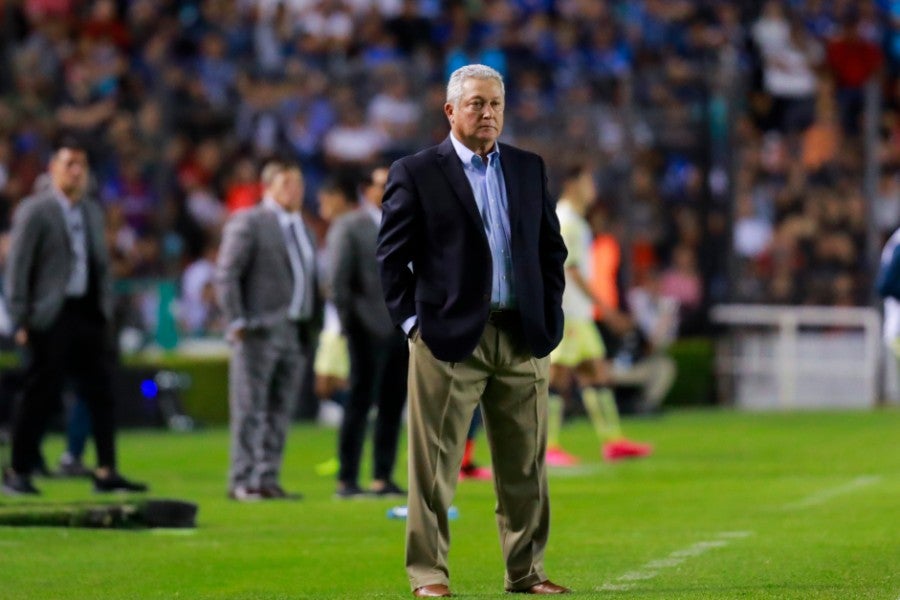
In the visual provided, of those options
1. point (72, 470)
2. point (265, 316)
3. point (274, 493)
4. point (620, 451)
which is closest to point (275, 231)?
point (265, 316)

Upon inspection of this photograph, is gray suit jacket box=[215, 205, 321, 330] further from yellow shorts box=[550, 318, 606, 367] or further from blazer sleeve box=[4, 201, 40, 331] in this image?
yellow shorts box=[550, 318, 606, 367]

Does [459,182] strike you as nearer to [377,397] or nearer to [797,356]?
[377,397]

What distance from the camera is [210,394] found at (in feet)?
74.0

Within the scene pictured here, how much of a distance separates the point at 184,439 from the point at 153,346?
8.47 ft

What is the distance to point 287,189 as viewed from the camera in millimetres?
13180

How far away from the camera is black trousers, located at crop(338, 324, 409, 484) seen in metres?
13.0

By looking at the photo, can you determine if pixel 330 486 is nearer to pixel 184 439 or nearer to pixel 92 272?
pixel 92 272

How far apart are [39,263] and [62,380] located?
843mm

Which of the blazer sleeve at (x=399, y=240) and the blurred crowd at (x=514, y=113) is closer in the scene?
the blazer sleeve at (x=399, y=240)

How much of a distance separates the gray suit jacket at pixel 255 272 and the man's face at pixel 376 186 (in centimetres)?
64

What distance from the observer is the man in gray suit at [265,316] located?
13.0 m

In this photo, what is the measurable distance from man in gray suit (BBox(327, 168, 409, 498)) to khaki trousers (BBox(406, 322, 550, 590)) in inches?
195

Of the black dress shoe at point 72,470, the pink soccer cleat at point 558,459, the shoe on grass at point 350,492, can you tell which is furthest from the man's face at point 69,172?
the pink soccer cleat at point 558,459

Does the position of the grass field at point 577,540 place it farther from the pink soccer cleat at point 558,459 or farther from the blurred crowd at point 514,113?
the blurred crowd at point 514,113
